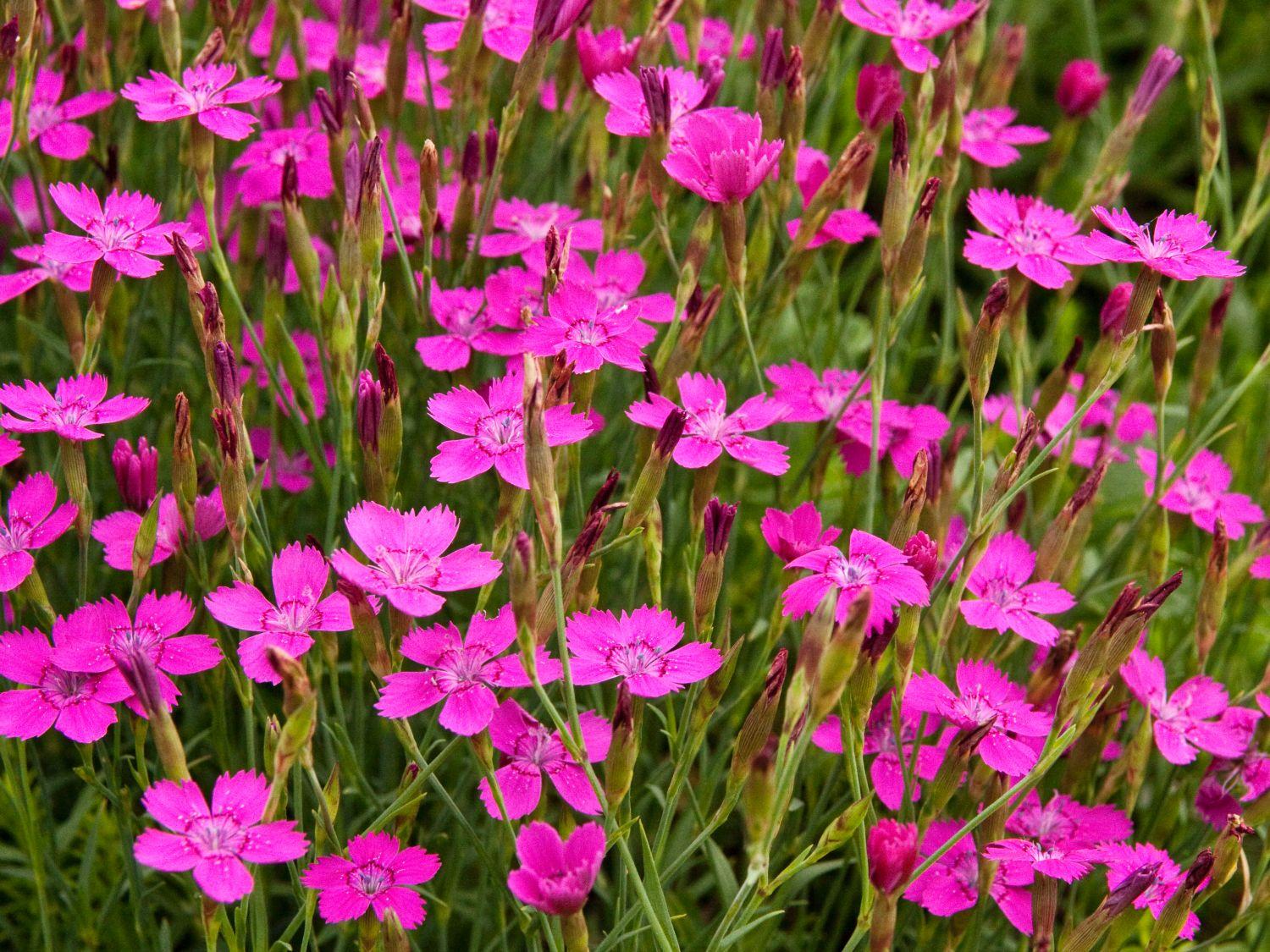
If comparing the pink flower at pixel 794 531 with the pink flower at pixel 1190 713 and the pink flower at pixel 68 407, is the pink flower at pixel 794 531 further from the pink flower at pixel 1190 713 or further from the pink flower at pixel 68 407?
the pink flower at pixel 68 407

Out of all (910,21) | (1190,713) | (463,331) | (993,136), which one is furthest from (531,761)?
(993,136)

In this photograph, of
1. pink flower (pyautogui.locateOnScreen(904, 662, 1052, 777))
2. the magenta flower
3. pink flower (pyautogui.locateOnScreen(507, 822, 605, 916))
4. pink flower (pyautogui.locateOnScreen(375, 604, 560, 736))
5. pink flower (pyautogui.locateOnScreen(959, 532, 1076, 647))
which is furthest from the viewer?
the magenta flower

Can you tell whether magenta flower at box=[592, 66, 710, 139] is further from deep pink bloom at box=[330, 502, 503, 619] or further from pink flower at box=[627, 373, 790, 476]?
deep pink bloom at box=[330, 502, 503, 619]

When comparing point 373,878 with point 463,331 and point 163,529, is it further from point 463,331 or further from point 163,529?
point 463,331

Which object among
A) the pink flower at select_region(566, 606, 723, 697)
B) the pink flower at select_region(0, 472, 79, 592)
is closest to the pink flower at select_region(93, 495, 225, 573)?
the pink flower at select_region(0, 472, 79, 592)

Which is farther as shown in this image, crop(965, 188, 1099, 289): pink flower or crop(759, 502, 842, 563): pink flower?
crop(965, 188, 1099, 289): pink flower

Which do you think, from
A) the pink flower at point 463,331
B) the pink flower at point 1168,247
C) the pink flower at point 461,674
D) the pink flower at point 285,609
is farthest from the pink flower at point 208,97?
the pink flower at point 1168,247
